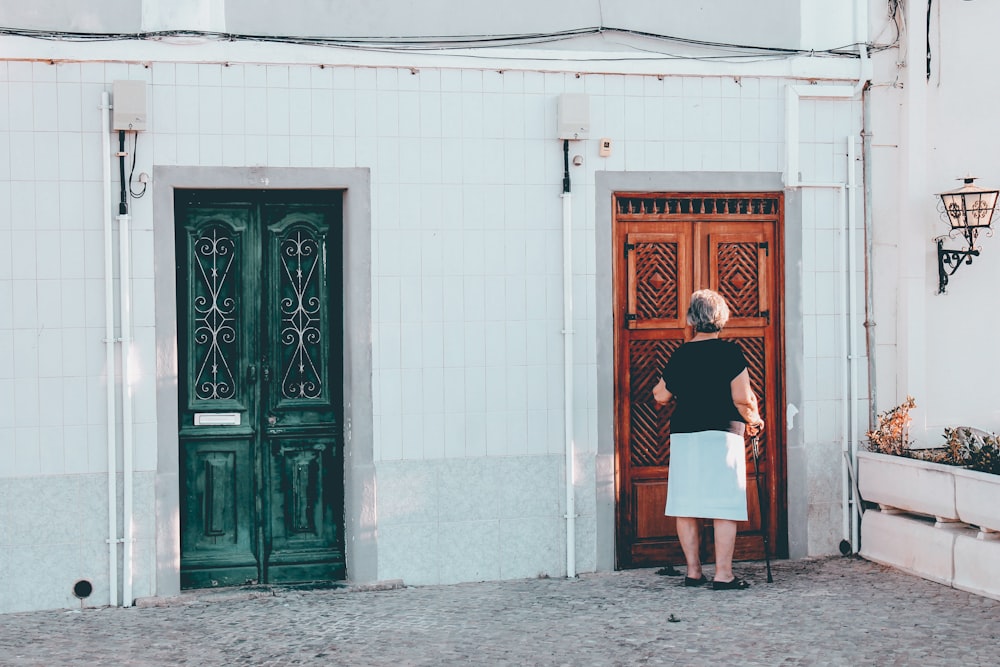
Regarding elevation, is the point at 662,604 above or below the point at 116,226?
below

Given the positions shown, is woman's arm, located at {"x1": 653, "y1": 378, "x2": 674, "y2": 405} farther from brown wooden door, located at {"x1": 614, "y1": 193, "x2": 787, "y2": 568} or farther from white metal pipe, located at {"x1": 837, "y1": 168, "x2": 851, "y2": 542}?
white metal pipe, located at {"x1": 837, "y1": 168, "x2": 851, "y2": 542}

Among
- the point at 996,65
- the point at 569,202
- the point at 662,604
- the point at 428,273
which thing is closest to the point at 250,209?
the point at 428,273

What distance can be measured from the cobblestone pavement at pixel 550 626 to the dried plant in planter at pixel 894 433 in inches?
32.9

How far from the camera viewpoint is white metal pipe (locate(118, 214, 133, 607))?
7.39m

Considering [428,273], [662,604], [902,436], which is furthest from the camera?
[902,436]

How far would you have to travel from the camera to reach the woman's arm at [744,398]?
293 inches

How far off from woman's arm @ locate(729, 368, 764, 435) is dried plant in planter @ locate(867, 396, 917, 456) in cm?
129

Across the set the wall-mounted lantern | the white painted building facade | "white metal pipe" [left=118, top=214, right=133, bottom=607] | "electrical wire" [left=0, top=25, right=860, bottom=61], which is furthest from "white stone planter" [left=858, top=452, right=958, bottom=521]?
"white metal pipe" [left=118, top=214, right=133, bottom=607]

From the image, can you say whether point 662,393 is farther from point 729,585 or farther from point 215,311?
point 215,311

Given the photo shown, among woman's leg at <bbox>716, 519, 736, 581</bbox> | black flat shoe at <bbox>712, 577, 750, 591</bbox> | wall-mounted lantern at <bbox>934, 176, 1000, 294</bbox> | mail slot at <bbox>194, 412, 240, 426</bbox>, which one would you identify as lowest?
black flat shoe at <bbox>712, 577, 750, 591</bbox>

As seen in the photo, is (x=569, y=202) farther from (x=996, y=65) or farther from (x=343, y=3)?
(x=996, y=65)

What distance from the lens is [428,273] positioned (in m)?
7.82

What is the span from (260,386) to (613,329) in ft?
7.55

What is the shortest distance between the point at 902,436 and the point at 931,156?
1.96m
